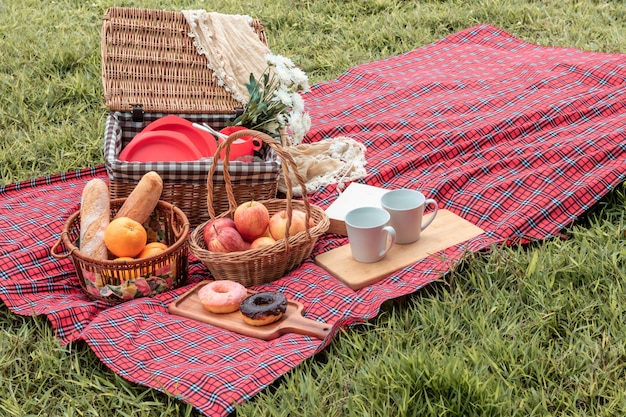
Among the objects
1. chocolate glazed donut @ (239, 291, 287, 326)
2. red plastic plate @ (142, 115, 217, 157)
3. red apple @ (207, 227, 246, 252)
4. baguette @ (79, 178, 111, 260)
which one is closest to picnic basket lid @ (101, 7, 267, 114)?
red plastic plate @ (142, 115, 217, 157)

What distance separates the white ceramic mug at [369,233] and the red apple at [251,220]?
0.96 ft

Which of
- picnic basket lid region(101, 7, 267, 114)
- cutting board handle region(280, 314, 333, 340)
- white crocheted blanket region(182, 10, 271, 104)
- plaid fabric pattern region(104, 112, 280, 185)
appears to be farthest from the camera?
white crocheted blanket region(182, 10, 271, 104)

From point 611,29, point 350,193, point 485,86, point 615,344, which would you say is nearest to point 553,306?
point 615,344

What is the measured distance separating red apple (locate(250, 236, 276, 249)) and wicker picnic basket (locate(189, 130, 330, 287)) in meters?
0.04

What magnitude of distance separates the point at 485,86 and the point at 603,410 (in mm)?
2518

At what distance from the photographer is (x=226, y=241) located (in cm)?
280

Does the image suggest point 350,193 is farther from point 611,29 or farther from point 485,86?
point 611,29

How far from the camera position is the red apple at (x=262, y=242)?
110 inches

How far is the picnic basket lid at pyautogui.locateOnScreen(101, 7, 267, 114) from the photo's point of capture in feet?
12.0

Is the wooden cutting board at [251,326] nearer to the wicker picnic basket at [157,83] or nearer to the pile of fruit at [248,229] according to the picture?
the pile of fruit at [248,229]

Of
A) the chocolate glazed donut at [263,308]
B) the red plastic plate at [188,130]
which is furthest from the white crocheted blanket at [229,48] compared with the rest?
the chocolate glazed donut at [263,308]

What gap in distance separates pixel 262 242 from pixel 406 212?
52 cm

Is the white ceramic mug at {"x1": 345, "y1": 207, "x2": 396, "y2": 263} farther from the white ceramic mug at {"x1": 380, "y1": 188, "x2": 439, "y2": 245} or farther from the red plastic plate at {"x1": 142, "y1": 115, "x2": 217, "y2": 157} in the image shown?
the red plastic plate at {"x1": 142, "y1": 115, "x2": 217, "y2": 157}

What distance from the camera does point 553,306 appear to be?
252 cm
